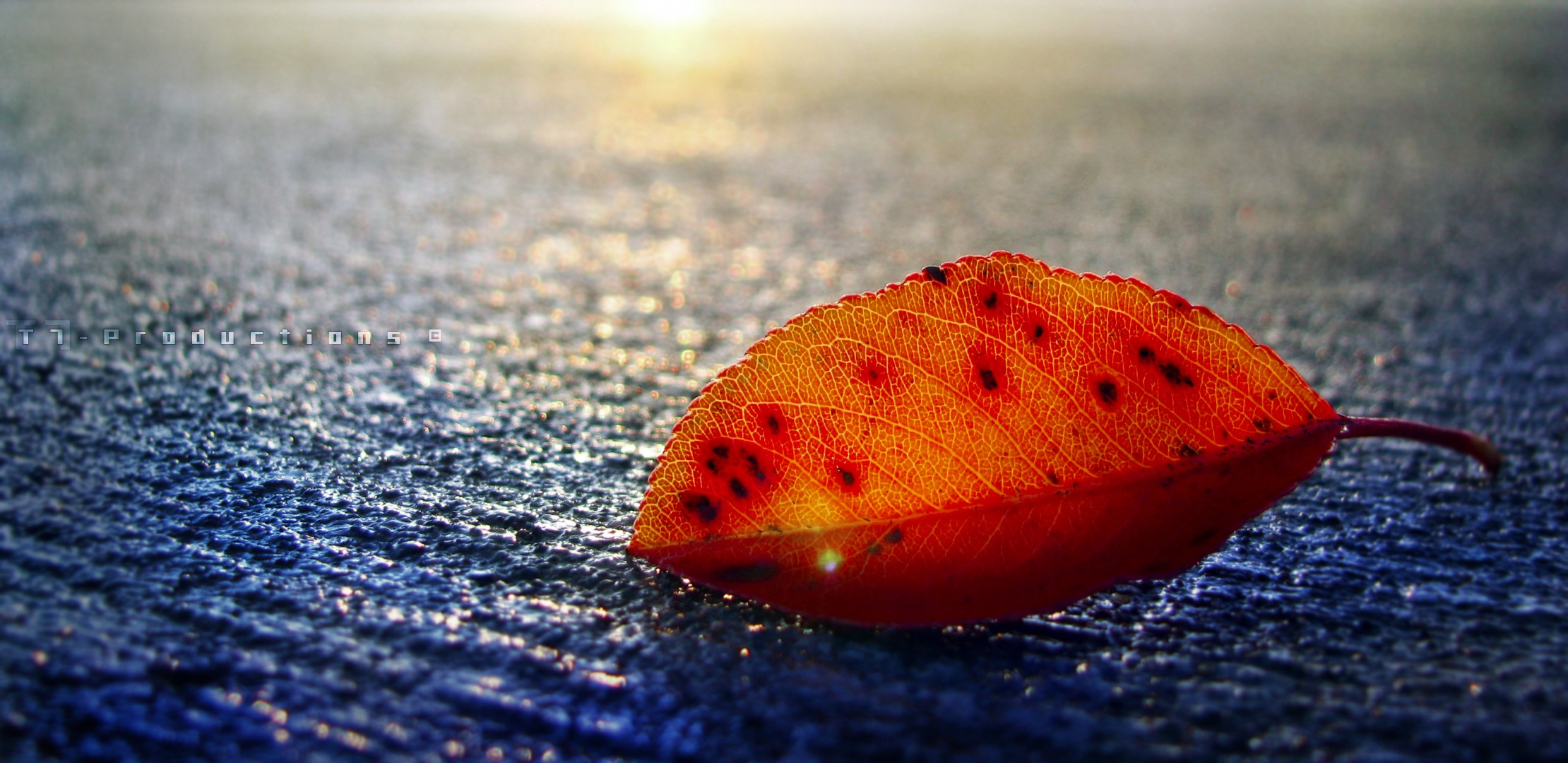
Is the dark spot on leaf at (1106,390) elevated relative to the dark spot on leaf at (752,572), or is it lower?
elevated

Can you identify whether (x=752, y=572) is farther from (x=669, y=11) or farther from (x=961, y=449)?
(x=669, y=11)

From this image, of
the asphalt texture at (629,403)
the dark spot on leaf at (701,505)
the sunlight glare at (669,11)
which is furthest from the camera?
the sunlight glare at (669,11)

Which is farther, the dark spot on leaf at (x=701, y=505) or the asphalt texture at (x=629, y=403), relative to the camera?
the dark spot on leaf at (x=701, y=505)

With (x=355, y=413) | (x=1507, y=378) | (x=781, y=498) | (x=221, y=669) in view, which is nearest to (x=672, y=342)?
(x=355, y=413)

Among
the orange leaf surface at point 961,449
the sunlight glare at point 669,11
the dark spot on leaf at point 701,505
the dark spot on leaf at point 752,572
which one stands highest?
the sunlight glare at point 669,11

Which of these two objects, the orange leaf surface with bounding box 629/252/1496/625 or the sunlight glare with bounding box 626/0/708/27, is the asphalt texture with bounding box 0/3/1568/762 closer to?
the orange leaf surface with bounding box 629/252/1496/625

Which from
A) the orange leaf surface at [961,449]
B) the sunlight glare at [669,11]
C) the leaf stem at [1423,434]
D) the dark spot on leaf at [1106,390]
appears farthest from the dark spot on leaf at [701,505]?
the sunlight glare at [669,11]

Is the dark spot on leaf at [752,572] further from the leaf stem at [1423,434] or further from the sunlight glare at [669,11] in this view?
the sunlight glare at [669,11]
